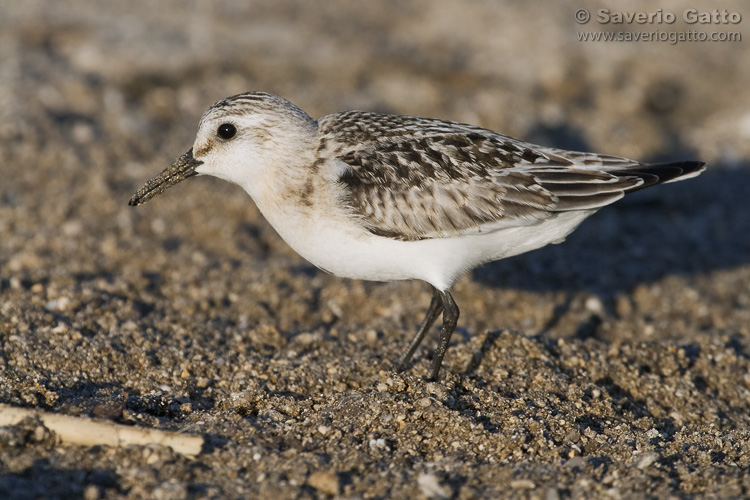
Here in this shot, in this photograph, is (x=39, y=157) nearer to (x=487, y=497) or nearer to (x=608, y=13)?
(x=487, y=497)

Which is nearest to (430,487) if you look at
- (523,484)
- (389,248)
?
(523,484)

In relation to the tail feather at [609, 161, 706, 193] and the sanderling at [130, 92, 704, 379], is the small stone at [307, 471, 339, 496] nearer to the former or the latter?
the sanderling at [130, 92, 704, 379]

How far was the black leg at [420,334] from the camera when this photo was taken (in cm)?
571

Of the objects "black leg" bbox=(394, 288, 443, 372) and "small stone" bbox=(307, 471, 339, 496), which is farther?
"black leg" bbox=(394, 288, 443, 372)

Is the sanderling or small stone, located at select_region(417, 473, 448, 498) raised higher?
the sanderling

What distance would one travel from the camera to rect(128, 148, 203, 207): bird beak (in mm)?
5680

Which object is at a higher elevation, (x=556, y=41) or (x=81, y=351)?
(x=556, y=41)

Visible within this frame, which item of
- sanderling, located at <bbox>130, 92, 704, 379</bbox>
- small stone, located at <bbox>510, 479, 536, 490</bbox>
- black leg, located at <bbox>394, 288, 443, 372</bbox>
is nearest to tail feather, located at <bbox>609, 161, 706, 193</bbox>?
sanderling, located at <bbox>130, 92, 704, 379</bbox>

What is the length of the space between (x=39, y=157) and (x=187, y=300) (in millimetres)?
3333

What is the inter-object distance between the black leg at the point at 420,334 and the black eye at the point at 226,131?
6.10 feet

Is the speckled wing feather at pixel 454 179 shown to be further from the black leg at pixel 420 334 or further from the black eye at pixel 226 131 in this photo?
the black leg at pixel 420 334

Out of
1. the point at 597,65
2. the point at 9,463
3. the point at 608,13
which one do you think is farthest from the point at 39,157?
the point at 608,13

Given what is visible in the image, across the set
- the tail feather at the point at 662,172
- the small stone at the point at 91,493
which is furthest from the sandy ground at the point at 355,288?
the tail feather at the point at 662,172

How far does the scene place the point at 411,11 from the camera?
12320 millimetres
